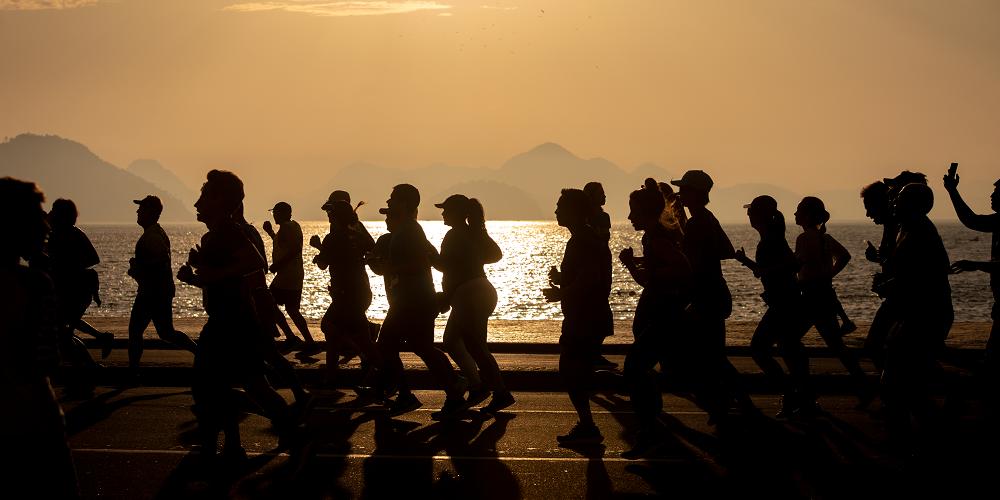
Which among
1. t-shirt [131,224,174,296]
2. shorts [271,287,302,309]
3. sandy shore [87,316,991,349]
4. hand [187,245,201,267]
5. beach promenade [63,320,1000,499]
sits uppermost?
hand [187,245,201,267]

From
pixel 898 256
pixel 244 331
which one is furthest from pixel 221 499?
pixel 898 256

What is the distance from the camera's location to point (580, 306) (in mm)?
8898

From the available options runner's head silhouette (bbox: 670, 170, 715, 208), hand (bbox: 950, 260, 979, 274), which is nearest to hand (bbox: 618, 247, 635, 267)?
runner's head silhouette (bbox: 670, 170, 715, 208)

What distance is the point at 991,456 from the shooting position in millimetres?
8156

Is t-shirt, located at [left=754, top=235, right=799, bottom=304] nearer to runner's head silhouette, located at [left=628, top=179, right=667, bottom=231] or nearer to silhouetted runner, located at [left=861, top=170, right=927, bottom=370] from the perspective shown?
silhouetted runner, located at [left=861, top=170, right=927, bottom=370]

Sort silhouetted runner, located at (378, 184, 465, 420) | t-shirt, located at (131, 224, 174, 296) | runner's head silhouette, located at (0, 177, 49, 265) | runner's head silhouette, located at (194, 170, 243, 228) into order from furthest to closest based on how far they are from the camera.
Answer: t-shirt, located at (131, 224, 174, 296)
silhouetted runner, located at (378, 184, 465, 420)
runner's head silhouette, located at (194, 170, 243, 228)
runner's head silhouette, located at (0, 177, 49, 265)

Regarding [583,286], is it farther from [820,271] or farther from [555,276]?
[820,271]

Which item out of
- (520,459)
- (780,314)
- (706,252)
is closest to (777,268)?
(780,314)

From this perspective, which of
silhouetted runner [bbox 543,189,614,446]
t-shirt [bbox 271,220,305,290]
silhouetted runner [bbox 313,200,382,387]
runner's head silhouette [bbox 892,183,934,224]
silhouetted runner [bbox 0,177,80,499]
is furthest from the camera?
t-shirt [bbox 271,220,305,290]

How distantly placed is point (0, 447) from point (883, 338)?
23.3 feet

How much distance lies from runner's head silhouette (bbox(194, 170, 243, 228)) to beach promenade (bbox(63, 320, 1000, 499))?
1.53 m

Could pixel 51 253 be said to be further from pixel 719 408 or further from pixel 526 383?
pixel 719 408

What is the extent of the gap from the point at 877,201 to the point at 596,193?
2.76 meters

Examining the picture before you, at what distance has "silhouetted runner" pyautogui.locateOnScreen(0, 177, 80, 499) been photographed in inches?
172
